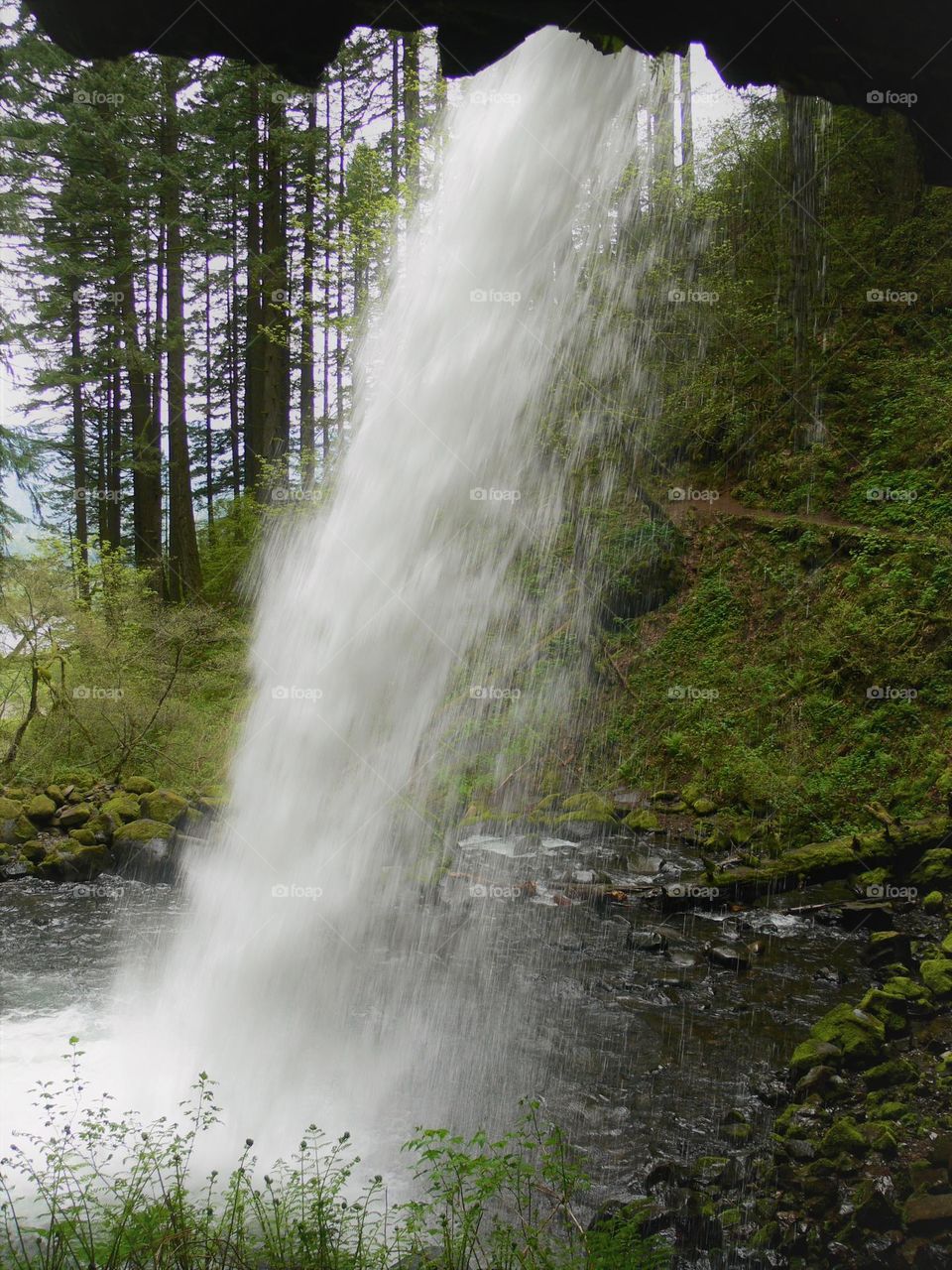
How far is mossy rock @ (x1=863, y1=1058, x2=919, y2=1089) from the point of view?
5082mm

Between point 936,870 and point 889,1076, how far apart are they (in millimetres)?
3547

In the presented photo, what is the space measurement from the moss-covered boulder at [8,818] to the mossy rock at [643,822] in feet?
26.4

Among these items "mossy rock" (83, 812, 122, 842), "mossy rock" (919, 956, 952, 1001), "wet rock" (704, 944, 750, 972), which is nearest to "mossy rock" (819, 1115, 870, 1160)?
"mossy rock" (919, 956, 952, 1001)

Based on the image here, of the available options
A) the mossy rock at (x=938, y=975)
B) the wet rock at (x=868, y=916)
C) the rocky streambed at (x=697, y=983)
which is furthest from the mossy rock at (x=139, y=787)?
the mossy rock at (x=938, y=975)

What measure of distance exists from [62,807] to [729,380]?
13.3m

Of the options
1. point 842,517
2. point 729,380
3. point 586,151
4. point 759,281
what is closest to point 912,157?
point 759,281

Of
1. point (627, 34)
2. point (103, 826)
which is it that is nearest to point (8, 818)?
point (103, 826)

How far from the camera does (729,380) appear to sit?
16.0 meters

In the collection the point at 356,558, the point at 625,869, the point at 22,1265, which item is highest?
the point at 356,558

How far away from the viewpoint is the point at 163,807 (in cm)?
1174

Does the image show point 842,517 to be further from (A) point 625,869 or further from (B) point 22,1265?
(B) point 22,1265

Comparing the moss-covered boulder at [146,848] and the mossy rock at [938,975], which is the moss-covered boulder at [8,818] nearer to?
the moss-covered boulder at [146,848]

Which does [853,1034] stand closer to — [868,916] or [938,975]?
[938,975]

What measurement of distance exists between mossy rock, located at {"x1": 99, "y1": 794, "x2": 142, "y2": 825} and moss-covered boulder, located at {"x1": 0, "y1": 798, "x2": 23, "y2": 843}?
1.04m
